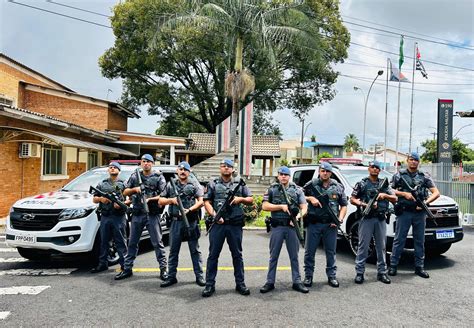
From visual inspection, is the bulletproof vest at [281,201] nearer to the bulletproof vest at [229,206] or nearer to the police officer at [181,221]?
the bulletproof vest at [229,206]

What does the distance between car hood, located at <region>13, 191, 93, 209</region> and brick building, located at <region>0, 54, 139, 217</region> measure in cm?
557

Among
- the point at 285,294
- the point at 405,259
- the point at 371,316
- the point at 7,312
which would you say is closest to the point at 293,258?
the point at 285,294

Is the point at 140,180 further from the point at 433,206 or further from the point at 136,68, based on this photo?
the point at 136,68

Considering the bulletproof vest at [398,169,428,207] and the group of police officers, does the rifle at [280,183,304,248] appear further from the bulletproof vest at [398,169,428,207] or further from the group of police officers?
the bulletproof vest at [398,169,428,207]

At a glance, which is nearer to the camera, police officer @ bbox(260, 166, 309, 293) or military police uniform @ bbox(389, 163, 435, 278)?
police officer @ bbox(260, 166, 309, 293)

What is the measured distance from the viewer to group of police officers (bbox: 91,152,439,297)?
15.4 feet

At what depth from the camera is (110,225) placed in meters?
5.48

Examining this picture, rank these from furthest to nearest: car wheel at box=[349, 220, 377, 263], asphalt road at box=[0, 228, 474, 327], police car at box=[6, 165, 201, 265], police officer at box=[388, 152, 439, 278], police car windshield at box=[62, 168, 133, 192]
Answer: police car windshield at box=[62, 168, 133, 192], car wheel at box=[349, 220, 377, 263], police officer at box=[388, 152, 439, 278], police car at box=[6, 165, 201, 265], asphalt road at box=[0, 228, 474, 327]

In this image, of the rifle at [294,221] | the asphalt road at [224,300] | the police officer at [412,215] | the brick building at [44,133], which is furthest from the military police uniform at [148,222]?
the brick building at [44,133]

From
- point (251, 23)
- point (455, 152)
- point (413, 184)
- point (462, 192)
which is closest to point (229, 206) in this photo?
point (413, 184)

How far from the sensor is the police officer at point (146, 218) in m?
5.24

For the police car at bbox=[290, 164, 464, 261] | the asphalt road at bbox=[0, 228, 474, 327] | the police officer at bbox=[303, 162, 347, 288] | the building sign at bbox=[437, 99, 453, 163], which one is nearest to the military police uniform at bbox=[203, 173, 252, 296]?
the asphalt road at bbox=[0, 228, 474, 327]

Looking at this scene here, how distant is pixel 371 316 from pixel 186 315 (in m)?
2.06

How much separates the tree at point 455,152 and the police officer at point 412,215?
2101 inches
